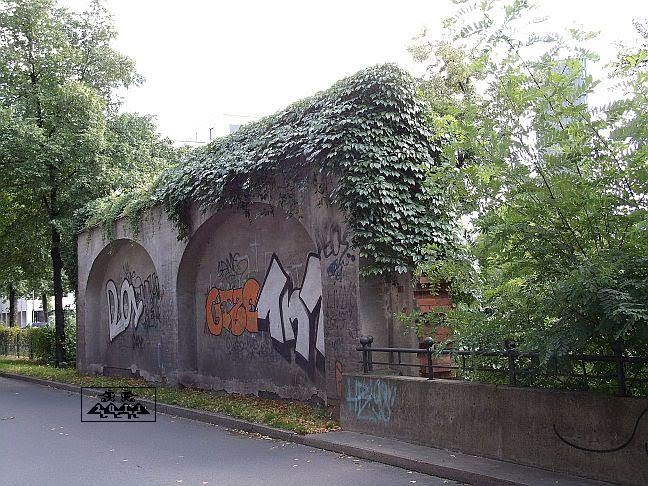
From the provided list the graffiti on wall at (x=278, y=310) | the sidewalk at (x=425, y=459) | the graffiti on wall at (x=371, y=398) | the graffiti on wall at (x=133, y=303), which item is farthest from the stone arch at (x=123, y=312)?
the graffiti on wall at (x=371, y=398)

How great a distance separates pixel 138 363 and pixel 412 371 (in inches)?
422

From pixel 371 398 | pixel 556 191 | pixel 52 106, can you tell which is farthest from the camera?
pixel 52 106

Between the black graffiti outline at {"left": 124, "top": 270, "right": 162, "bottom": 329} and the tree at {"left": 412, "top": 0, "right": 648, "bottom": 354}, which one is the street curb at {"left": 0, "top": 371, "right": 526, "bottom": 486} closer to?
the tree at {"left": 412, "top": 0, "right": 648, "bottom": 354}

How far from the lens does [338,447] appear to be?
913 cm

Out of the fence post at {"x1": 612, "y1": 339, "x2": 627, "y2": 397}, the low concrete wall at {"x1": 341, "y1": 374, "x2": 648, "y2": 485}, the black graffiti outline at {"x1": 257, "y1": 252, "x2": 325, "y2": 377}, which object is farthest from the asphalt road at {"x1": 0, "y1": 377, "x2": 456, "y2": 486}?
the black graffiti outline at {"x1": 257, "y1": 252, "x2": 325, "y2": 377}

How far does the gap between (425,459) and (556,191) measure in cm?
345

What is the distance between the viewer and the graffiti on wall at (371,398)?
943cm

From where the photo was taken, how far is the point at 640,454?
20.9 ft

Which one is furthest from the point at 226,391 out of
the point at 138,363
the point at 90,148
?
the point at 90,148

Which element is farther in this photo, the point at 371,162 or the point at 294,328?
the point at 294,328

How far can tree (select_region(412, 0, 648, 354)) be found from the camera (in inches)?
241

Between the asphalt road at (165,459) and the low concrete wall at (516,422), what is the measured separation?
0.80 metres

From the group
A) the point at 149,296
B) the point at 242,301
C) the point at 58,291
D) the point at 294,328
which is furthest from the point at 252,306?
the point at 58,291

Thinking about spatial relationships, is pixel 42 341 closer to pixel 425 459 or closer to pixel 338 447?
pixel 338 447
